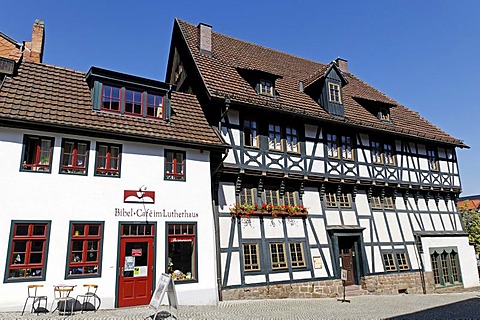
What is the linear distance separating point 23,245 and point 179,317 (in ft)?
16.2

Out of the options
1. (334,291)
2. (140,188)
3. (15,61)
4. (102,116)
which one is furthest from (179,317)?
(15,61)

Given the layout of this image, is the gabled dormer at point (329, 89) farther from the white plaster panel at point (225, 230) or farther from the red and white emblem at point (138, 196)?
the red and white emblem at point (138, 196)

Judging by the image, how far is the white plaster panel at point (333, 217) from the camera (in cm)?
1738

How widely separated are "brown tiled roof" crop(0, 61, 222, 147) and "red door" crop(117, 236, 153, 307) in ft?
12.0

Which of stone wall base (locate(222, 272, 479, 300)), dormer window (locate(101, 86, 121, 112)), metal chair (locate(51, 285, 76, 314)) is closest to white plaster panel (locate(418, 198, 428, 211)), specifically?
stone wall base (locate(222, 272, 479, 300))

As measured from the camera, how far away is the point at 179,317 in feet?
34.5

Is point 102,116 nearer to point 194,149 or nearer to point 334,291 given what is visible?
point 194,149

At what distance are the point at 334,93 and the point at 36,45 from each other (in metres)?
14.1

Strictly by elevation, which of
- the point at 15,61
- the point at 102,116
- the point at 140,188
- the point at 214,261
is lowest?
the point at 214,261

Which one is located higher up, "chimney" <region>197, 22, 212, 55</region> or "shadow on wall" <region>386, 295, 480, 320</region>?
"chimney" <region>197, 22, 212, 55</region>

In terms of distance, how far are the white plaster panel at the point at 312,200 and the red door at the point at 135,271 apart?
7.56 m

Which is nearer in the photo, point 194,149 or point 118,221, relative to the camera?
point 118,221

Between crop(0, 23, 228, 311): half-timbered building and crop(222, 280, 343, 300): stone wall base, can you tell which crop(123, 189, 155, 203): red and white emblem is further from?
crop(222, 280, 343, 300): stone wall base

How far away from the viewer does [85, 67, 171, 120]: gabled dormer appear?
13.3m
